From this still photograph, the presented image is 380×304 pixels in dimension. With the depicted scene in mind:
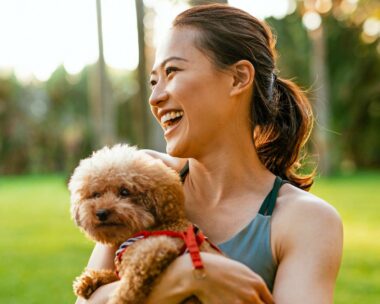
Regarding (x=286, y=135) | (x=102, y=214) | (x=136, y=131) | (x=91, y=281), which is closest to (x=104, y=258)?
(x=91, y=281)

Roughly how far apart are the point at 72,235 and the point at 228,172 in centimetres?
964

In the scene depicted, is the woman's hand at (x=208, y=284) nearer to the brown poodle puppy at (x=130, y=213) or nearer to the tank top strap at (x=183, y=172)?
the brown poodle puppy at (x=130, y=213)

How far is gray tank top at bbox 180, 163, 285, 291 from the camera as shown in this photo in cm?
225

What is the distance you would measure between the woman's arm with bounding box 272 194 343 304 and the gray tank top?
0.11 ft

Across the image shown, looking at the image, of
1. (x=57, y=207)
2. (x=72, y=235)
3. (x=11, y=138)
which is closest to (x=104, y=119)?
(x=57, y=207)

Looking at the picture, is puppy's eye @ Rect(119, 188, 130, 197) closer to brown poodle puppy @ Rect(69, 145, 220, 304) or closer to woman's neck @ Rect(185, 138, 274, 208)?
brown poodle puppy @ Rect(69, 145, 220, 304)

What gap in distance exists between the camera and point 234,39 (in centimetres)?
253

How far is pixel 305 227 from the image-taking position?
225cm

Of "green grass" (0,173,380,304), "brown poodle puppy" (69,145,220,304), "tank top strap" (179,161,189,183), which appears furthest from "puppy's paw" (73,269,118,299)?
"green grass" (0,173,380,304)

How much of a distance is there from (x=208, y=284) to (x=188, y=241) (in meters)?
0.14

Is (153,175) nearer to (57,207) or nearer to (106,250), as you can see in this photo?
(106,250)

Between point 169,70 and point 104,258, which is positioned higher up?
point 169,70

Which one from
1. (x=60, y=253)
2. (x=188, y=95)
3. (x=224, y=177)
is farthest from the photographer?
(x=60, y=253)

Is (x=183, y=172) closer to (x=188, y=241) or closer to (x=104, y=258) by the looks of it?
(x=104, y=258)
